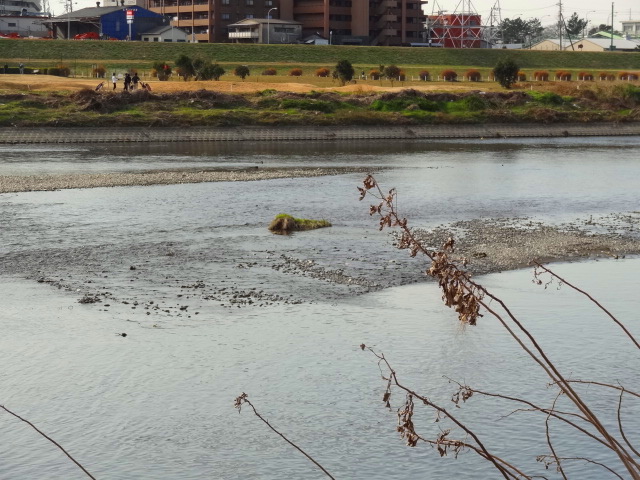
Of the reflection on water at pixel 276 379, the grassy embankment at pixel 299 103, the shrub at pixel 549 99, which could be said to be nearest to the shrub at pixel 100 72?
the grassy embankment at pixel 299 103

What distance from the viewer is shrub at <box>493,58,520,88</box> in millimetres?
96062

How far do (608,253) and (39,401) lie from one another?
57.3ft

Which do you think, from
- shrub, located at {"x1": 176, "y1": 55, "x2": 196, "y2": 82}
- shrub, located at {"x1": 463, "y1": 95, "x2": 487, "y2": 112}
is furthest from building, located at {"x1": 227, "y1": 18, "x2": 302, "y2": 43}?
shrub, located at {"x1": 463, "y1": 95, "x2": 487, "y2": 112}

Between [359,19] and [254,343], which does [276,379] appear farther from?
[359,19]

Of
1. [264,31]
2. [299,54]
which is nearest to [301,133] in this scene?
[299,54]

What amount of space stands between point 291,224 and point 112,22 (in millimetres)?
129007

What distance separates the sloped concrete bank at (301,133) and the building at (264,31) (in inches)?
2851

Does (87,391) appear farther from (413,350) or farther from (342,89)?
(342,89)

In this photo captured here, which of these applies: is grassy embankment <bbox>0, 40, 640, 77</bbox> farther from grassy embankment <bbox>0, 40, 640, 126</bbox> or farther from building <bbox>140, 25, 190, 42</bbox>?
building <bbox>140, 25, 190, 42</bbox>

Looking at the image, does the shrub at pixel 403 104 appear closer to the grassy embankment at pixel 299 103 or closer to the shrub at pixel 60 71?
the grassy embankment at pixel 299 103

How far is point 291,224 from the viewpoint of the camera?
31016mm

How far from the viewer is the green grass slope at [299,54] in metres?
119

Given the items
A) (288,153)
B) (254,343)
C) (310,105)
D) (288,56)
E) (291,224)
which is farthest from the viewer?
(288,56)

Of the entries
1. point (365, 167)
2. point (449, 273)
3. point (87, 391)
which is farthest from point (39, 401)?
point (365, 167)
